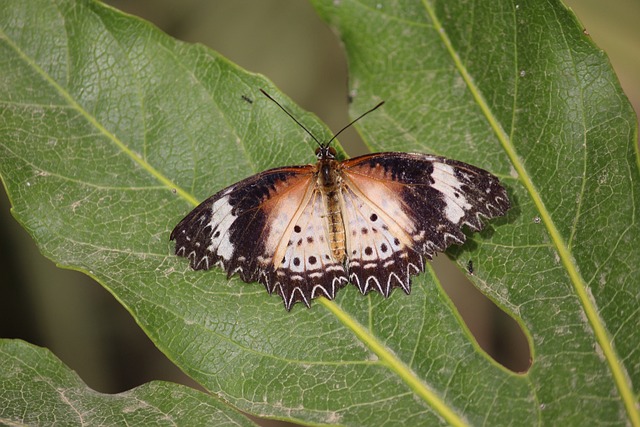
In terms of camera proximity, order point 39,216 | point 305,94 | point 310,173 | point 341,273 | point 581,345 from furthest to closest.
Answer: point 305,94 < point 310,173 < point 341,273 < point 39,216 < point 581,345

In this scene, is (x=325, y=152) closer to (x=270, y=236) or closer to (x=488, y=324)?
(x=270, y=236)

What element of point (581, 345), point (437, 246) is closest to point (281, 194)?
point (437, 246)

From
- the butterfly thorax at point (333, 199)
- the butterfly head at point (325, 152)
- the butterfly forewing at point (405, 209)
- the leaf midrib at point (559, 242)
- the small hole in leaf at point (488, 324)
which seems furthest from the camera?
the small hole in leaf at point (488, 324)

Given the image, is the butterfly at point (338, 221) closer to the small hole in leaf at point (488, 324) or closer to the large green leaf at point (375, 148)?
the large green leaf at point (375, 148)

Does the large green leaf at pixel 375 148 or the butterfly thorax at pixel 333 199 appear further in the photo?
the butterfly thorax at pixel 333 199

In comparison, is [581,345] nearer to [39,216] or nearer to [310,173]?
[310,173]

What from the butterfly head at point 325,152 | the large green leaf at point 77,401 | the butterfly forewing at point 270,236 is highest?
the butterfly head at point 325,152

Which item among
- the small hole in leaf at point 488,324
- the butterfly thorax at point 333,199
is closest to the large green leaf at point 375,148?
the butterfly thorax at point 333,199
